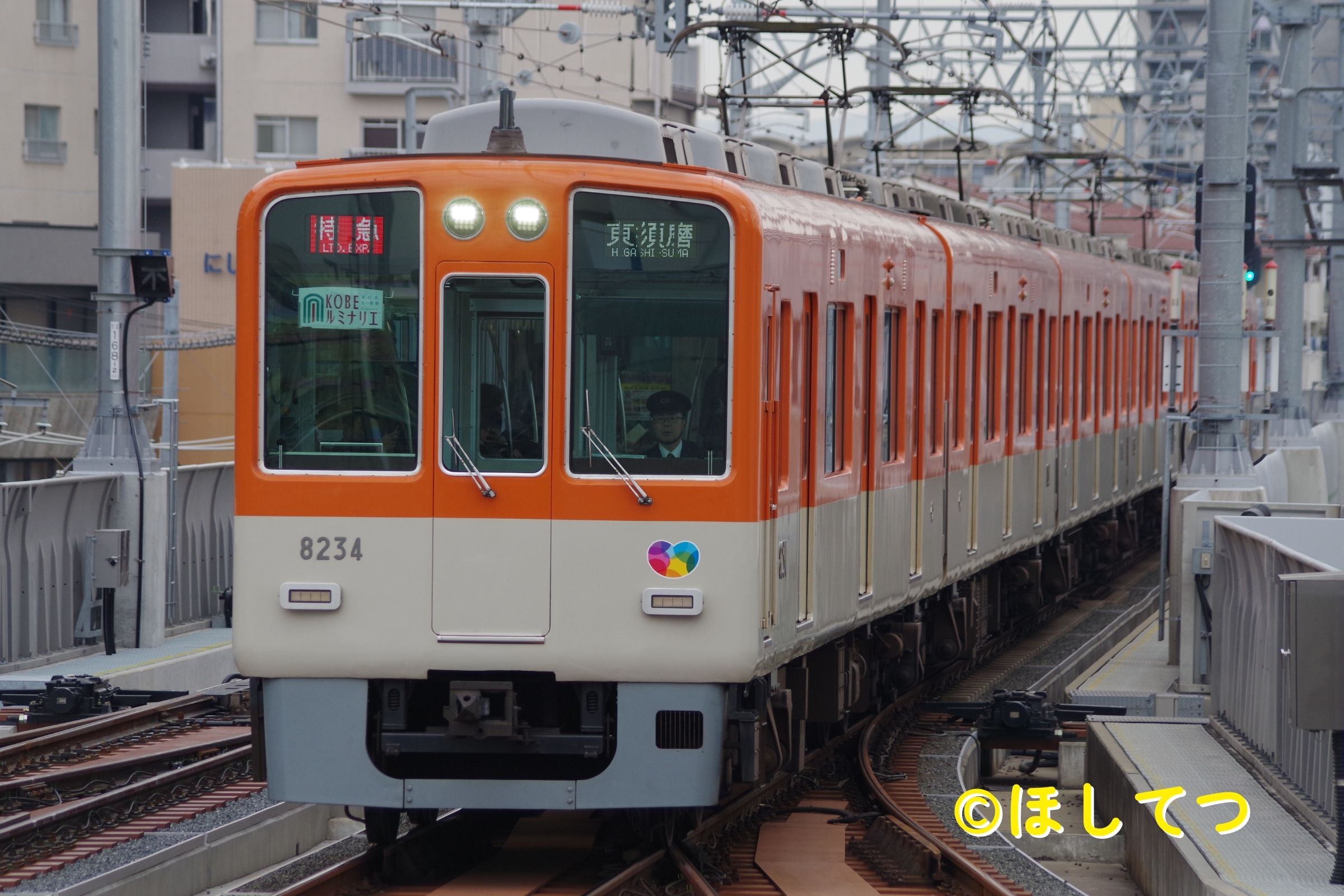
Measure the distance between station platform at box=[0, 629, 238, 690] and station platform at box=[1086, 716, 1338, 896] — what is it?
5196 millimetres

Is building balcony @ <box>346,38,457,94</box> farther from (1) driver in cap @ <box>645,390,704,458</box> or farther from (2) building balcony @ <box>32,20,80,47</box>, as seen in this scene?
(1) driver in cap @ <box>645,390,704,458</box>

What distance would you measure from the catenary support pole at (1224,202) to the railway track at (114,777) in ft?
20.6

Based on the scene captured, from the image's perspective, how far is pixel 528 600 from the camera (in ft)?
23.1

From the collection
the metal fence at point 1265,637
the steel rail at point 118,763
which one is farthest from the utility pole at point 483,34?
the metal fence at point 1265,637

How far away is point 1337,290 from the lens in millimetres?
27484

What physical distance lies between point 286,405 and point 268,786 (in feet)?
4.31

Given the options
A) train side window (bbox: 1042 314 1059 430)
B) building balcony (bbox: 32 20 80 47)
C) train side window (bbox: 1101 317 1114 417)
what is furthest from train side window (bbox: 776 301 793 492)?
building balcony (bbox: 32 20 80 47)

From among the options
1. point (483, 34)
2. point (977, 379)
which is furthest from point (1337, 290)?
point (977, 379)

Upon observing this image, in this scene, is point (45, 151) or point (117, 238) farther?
point (45, 151)

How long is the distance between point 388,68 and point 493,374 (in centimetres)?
→ 3538

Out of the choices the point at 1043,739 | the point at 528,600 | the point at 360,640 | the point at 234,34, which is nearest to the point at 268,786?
the point at 360,640

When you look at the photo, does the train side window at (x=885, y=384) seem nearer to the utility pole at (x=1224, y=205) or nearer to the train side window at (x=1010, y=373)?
the train side window at (x=1010, y=373)

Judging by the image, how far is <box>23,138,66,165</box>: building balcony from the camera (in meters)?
40.4

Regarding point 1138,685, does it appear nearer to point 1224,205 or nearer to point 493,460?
point 1224,205
